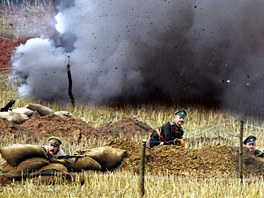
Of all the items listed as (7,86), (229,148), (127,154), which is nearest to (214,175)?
(229,148)

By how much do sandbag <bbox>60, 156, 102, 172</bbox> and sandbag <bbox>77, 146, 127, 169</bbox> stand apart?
0.15 meters

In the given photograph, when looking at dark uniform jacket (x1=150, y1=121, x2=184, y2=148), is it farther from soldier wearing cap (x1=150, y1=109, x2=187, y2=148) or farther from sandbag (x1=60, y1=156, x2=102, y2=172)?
sandbag (x1=60, y1=156, x2=102, y2=172)

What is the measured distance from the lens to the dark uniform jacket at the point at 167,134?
12.9 meters

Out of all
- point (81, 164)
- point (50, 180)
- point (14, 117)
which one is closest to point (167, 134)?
point (81, 164)

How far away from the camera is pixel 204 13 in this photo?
2195 cm

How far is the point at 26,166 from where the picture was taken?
10.7 meters

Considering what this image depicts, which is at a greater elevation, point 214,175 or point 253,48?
point 253,48

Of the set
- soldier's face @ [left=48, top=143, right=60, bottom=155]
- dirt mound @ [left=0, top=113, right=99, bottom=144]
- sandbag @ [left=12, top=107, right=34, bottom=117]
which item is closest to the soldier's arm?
soldier's face @ [left=48, top=143, right=60, bottom=155]

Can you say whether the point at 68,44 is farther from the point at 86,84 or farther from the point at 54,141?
the point at 54,141

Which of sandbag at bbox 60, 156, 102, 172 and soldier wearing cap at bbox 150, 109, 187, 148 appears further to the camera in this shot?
soldier wearing cap at bbox 150, 109, 187, 148

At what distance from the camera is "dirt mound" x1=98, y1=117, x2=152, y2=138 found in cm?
1728

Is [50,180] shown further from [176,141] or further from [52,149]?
[176,141]

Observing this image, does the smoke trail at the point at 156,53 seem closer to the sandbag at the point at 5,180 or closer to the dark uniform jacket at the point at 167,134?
the dark uniform jacket at the point at 167,134

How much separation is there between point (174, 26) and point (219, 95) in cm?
282
